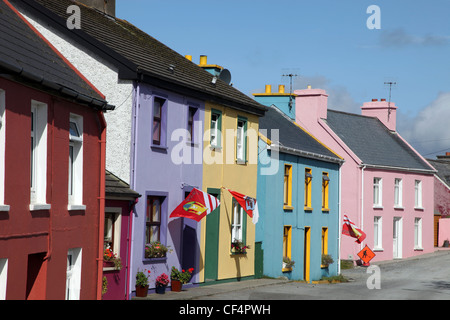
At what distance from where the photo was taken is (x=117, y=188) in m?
21.6

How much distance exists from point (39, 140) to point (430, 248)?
42.8 meters

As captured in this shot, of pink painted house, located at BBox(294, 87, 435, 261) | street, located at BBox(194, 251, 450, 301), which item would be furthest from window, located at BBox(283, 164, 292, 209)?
pink painted house, located at BBox(294, 87, 435, 261)

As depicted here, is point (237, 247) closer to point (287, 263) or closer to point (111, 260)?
point (287, 263)

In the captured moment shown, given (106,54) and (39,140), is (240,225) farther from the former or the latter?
(39,140)

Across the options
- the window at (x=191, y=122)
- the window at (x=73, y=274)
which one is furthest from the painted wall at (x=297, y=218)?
the window at (x=73, y=274)

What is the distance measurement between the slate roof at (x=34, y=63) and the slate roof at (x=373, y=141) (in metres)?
31.2

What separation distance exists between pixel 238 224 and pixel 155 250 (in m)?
6.57

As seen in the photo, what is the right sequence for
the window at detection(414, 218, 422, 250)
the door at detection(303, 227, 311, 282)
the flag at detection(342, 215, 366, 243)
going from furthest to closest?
1. the window at detection(414, 218, 422, 250)
2. the flag at detection(342, 215, 366, 243)
3. the door at detection(303, 227, 311, 282)

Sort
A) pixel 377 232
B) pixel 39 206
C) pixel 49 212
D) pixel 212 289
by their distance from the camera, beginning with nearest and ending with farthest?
pixel 39 206 < pixel 49 212 < pixel 212 289 < pixel 377 232

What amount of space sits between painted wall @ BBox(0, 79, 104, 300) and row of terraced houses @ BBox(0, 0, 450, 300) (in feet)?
0.13

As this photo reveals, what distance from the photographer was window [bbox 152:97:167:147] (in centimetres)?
2381

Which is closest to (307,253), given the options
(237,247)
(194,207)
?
(237,247)

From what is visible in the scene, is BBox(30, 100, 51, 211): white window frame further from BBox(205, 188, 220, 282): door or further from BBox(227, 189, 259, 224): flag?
BBox(227, 189, 259, 224): flag

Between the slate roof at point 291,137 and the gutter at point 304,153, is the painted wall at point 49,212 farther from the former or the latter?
the slate roof at point 291,137
